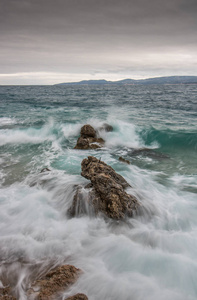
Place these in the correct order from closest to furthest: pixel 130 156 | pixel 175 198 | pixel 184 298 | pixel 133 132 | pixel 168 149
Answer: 1. pixel 184 298
2. pixel 175 198
3. pixel 130 156
4. pixel 168 149
5. pixel 133 132

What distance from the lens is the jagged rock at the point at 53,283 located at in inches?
110

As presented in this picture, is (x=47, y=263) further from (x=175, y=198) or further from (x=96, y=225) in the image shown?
(x=175, y=198)

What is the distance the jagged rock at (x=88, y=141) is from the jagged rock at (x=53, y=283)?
7.59m

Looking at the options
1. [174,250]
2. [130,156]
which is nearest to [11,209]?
[174,250]

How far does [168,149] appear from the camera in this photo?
10750 millimetres

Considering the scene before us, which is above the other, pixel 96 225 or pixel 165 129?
pixel 165 129

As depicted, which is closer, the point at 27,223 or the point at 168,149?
the point at 27,223

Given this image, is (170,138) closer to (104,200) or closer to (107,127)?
(107,127)

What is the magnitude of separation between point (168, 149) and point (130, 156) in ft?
8.55

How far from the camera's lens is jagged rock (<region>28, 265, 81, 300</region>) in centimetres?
280

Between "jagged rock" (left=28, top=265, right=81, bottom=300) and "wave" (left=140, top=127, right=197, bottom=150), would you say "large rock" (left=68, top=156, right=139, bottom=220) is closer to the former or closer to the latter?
"jagged rock" (left=28, top=265, right=81, bottom=300)

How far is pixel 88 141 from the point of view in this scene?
10828 mm

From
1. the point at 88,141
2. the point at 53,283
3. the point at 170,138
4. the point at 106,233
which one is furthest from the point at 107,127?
the point at 53,283

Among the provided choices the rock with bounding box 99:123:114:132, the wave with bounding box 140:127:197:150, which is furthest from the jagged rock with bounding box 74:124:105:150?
the wave with bounding box 140:127:197:150
